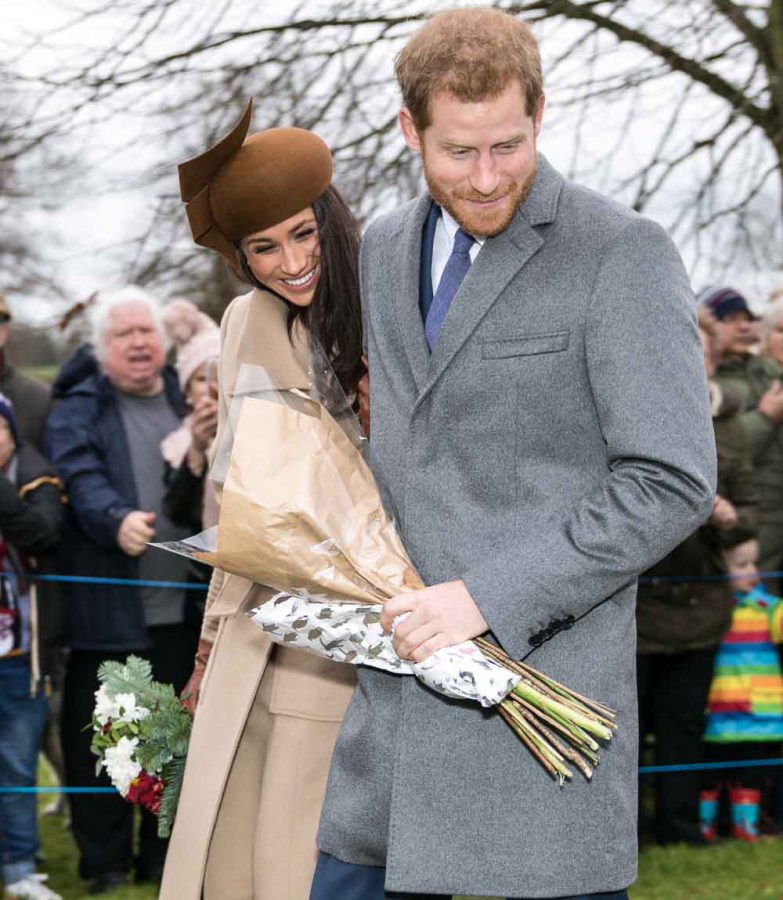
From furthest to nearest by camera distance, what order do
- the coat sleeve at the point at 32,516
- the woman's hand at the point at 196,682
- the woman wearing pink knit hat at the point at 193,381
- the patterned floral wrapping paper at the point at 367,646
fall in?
the woman wearing pink knit hat at the point at 193,381 → the coat sleeve at the point at 32,516 → the woman's hand at the point at 196,682 → the patterned floral wrapping paper at the point at 367,646

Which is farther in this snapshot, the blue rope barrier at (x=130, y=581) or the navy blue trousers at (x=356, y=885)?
the blue rope barrier at (x=130, y=581)

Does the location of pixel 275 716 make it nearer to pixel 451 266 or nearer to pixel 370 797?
pixel 370 797

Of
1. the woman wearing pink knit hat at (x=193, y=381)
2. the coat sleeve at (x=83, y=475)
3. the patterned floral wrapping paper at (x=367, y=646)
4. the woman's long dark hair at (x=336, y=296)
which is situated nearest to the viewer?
the patterned floral wrapping paper at (x=367, y=646)

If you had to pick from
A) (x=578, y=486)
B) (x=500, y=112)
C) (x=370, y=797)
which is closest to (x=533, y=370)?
(x=578, y=486)

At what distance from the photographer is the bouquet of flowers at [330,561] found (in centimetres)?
266

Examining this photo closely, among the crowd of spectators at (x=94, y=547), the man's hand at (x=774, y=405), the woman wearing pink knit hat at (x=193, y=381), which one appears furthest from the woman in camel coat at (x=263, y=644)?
the man's hand at (x=774, y=405)

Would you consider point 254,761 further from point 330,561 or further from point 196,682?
point 330,561

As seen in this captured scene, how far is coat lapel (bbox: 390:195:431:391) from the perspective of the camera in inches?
112

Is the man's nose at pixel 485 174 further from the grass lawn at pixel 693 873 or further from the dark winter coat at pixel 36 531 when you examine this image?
the grass lawn at pixel 693 873

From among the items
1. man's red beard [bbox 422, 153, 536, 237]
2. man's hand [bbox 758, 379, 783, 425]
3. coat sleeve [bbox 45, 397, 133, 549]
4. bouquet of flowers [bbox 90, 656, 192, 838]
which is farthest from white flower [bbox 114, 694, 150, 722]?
man's hand [bbox 758, 379, 783, 425]

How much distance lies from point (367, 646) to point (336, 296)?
1.03 meters

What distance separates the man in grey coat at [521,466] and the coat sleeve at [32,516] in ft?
9.87

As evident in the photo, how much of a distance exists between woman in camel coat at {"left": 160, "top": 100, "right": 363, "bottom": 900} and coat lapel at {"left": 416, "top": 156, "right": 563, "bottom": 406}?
64 centimetres

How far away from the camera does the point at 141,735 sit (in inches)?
136
